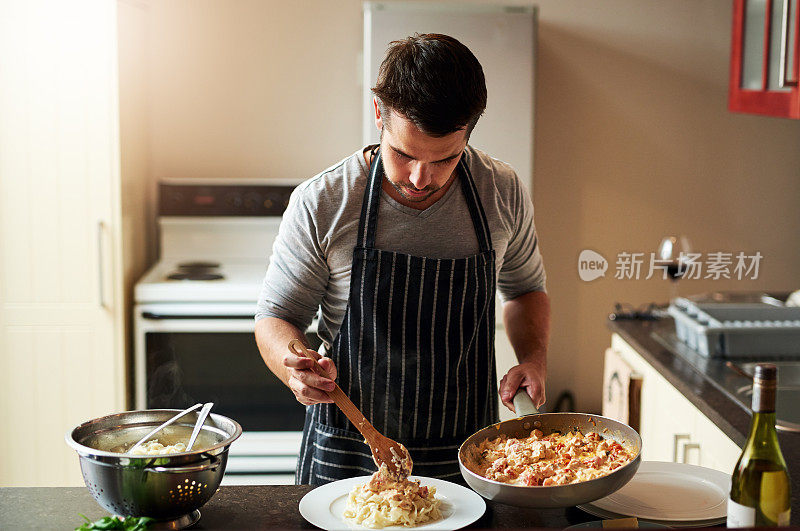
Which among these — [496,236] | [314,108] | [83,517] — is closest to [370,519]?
[83,517]

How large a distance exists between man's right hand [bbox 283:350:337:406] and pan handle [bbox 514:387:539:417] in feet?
0.99

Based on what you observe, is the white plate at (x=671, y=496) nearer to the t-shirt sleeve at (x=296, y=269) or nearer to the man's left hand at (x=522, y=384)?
the man's left hand at (x=522, y=384)

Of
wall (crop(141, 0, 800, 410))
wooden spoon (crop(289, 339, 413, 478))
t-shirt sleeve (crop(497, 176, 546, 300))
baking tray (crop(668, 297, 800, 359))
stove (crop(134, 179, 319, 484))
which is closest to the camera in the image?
wooden spoon (crop(289, 339, 413, 478))

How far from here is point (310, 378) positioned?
1.21 metres

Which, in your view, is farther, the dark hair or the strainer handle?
the dark hair

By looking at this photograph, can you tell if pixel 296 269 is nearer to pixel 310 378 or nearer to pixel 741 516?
pixel 310 378

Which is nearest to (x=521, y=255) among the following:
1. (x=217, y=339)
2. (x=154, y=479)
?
(x=154, y=479)

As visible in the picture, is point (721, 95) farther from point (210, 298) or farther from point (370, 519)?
point (370, 519)

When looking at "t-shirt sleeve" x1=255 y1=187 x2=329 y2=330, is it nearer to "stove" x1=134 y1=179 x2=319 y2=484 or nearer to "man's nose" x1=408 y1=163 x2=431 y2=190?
"man's nose" x1=408 y1=163 x2=431 y2=190

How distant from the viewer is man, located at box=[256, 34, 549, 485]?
1465mm

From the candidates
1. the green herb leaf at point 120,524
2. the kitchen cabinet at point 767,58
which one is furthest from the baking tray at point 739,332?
the green herb leaf at point 120,524

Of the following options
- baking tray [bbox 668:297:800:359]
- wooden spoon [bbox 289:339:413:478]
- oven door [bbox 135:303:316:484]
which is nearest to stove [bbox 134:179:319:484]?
oven door [bbox 135:303:316:484]

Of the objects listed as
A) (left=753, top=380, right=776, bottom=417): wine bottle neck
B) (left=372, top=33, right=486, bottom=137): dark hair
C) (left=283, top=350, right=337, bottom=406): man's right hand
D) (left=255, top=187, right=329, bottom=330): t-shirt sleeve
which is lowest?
(left=283, top=350, right=337, bottom=406): man's right hand

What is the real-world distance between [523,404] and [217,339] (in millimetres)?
1713
